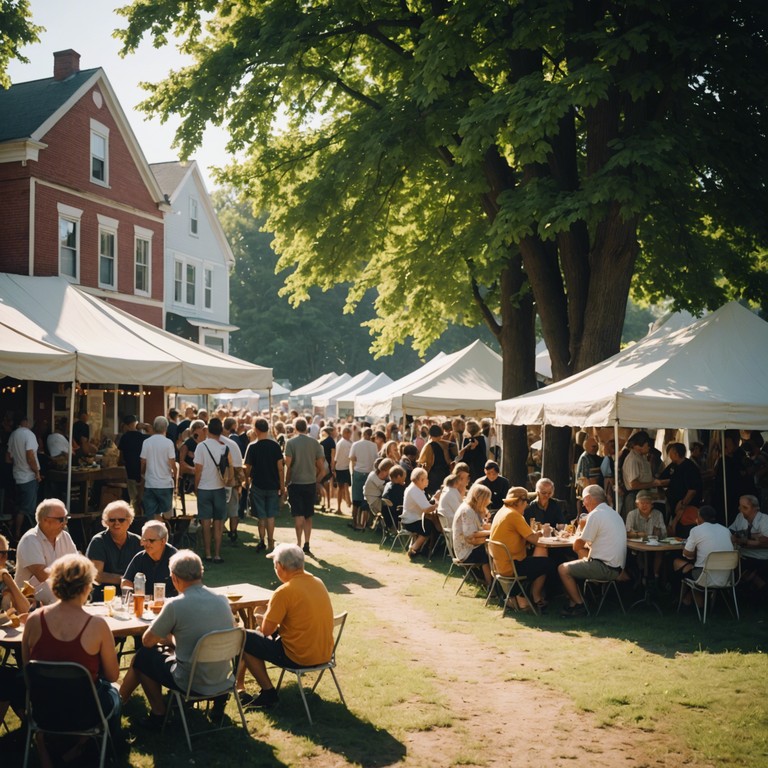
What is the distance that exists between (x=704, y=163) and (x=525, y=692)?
31.3 feet

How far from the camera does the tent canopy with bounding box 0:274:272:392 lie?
38.3 feet

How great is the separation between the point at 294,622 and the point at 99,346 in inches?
310

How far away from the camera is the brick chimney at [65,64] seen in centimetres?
2419

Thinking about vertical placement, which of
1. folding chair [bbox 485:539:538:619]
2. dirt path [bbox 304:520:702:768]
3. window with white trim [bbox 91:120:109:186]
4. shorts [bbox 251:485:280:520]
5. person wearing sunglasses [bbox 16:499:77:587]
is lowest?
dirt path [bbox 304:520:702:768]

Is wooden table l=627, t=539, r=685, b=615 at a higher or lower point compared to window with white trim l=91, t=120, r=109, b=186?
lower

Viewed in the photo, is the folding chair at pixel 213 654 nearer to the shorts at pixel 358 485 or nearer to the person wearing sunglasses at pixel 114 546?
the person wearing sunglasses at pixel 114 546

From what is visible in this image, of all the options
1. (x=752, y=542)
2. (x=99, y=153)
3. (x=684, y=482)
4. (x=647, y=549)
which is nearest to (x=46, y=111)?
(x=99, y=153)

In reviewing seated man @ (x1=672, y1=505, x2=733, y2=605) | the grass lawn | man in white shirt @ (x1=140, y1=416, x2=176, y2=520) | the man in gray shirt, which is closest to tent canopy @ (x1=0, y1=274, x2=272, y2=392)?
man in white shirt @ (x1=140, y1=416, x2=176, y2=520)

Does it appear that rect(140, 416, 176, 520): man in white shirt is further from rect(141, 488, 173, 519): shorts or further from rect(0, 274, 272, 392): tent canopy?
rect(0, 274, 272, 392): tent canopy

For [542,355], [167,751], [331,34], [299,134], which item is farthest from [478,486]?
[542,355]

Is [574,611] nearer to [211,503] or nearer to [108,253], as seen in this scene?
[211,503]

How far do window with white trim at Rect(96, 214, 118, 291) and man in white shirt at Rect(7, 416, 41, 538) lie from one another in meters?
11.1

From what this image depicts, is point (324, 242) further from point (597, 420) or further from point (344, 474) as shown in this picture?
point (597, 420)

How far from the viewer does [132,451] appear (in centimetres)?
1388
